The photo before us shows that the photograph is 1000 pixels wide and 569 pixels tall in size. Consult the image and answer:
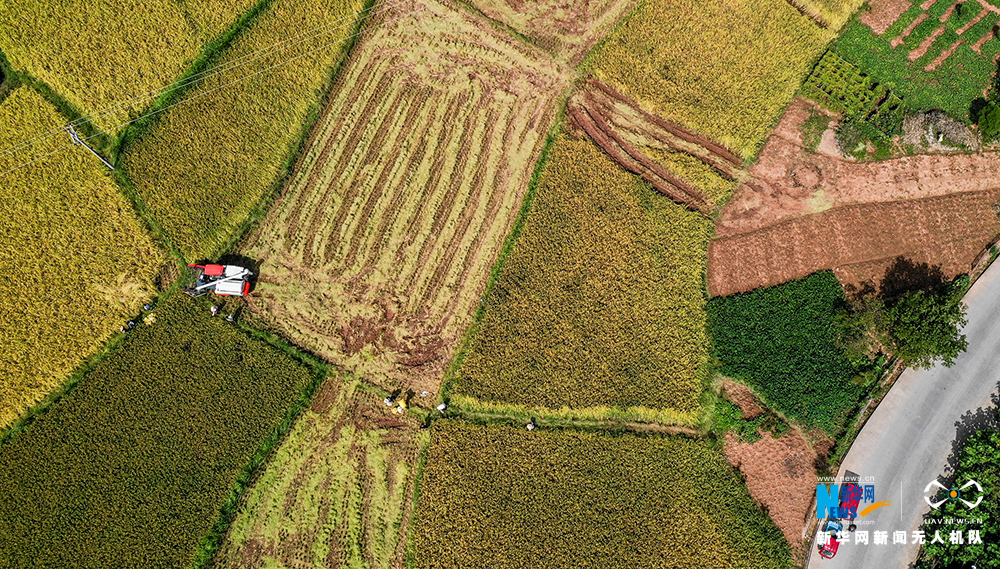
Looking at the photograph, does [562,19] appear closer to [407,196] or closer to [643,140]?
[643,140]

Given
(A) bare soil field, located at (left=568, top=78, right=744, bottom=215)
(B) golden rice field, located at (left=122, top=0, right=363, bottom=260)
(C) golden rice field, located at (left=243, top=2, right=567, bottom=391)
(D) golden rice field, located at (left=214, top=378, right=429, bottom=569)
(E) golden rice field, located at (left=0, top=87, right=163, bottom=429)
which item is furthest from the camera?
(A) bare soil field, located at (left=568, top=78, right=744, bottom=215)

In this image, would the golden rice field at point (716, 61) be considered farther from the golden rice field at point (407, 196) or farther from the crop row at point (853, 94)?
the golden rice field at point (407, 196)

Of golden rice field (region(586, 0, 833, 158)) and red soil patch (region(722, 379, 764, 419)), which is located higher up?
golden rice field (region(586, 0, 833, 158))

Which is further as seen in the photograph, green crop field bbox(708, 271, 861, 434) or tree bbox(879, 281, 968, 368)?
green crop field bbox(708, 271, 861, 434)

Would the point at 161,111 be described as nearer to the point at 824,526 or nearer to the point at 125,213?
the point at 125,213

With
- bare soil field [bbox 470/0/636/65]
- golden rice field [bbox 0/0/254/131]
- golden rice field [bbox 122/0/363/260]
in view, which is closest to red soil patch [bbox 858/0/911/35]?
bare soil field [bbox 470/0/636/65]

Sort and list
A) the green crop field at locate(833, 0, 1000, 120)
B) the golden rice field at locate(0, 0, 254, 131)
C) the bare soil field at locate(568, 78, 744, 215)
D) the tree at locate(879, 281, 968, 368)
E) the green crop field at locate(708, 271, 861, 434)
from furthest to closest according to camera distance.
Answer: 1. the green crop field at locate(833, 0, 1000, 120)
2. the bare soil field at locate(568, 78, 744, 215)
3. the golden rice field at locate(0, 0, 254, 131)
4. the green crop field at locate(708, 271, 861, 434)
5. the tree at locate(879, 281, 968, 368)

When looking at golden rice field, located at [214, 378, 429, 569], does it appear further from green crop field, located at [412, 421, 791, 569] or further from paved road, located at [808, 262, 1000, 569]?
paved road, located at [808, 262, 1000, 569]

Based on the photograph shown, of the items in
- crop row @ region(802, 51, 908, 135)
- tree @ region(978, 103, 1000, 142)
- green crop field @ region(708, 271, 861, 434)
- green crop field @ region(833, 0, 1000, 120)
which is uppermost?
green crop field @ region(833, 0, 1000, 120)
